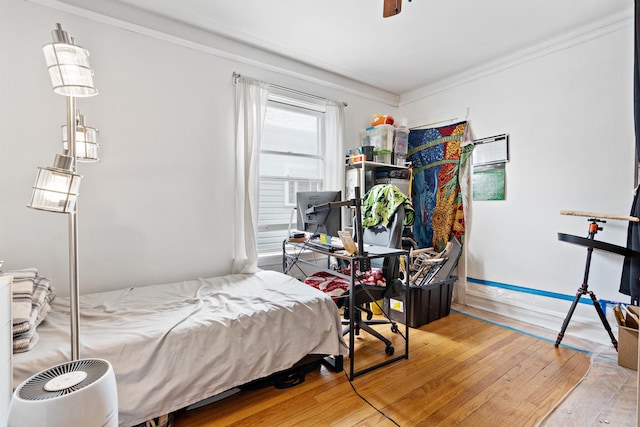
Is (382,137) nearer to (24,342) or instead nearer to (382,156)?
(382,156)

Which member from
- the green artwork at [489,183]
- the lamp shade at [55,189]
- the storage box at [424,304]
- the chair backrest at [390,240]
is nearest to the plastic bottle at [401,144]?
the green artwork at [489,183]

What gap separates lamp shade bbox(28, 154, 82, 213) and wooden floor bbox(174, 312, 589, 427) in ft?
4.07

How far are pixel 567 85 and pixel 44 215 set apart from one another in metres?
4.18

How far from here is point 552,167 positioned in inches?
105

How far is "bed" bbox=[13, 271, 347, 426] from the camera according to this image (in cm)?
133

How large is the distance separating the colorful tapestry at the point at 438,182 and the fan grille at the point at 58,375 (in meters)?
3.20

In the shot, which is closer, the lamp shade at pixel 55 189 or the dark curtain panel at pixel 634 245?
the lamp shade at pixel 55 189

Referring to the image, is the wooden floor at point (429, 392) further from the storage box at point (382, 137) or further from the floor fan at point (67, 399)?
the storage box at point (382, 137)

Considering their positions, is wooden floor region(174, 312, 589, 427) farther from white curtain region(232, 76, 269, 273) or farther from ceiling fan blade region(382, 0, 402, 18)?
ceiling fan blade region(382, 0, 402, 18)

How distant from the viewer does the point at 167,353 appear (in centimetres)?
143

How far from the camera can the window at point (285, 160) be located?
9.82 feet

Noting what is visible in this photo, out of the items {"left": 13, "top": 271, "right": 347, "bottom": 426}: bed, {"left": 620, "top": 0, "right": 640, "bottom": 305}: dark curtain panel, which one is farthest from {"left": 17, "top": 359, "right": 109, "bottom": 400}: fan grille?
{"left": 620, "top": 0, "right": 640, "bottom": 305}: dark curtain panel

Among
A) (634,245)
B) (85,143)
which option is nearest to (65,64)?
(85,143)

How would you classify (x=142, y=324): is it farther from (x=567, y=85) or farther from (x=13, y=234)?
(x=567, y=85)
